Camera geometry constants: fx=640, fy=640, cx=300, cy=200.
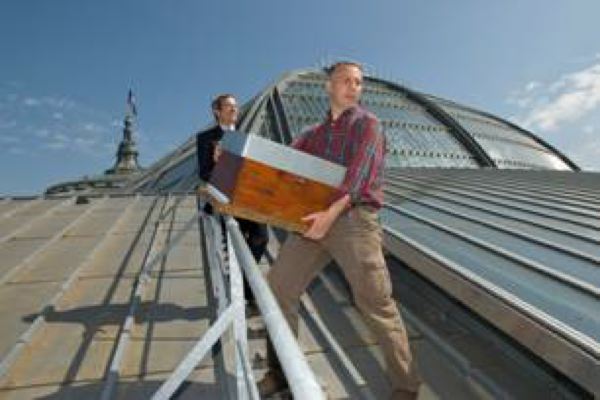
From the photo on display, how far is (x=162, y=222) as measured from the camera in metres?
8.66

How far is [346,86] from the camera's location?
3598 mm

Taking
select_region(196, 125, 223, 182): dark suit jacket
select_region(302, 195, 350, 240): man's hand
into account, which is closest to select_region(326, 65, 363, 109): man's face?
select_region(302, 195, 350, 240): man's hand

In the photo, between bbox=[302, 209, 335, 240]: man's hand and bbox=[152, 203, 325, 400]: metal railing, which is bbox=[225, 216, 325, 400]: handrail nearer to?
bbox=[152, 203, 325, 400]: metal railing

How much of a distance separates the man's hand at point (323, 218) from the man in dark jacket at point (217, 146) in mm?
2135

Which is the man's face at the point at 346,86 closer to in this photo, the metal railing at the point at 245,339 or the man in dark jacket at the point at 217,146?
the metal railing at the point at 245,339

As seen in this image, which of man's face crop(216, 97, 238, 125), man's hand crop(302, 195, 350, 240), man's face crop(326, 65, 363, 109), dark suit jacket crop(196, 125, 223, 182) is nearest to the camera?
man's hand crop(302, 195, 350, 240)

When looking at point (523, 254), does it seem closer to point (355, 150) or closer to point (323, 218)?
point (355, 150)

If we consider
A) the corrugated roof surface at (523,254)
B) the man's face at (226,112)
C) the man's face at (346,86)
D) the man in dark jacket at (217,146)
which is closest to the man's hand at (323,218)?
the man's face at (346,86)

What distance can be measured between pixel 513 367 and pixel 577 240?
1866mm

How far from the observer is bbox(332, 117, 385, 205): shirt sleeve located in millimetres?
3324

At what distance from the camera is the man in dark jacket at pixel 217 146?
5.34 metres

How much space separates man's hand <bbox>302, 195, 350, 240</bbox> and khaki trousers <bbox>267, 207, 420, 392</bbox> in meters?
0.14

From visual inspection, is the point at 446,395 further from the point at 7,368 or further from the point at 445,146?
the point at 445,146

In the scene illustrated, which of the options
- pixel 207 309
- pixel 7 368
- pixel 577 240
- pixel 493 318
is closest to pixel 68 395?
pixel 7 368
